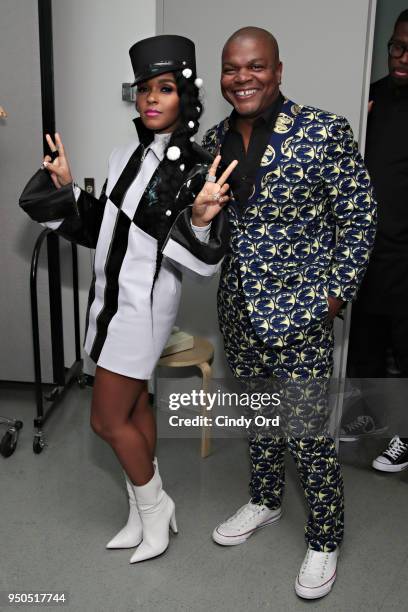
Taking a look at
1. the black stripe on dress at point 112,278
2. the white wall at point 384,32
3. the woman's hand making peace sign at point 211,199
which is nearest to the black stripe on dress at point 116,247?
the black stripe on dress at point 112,278

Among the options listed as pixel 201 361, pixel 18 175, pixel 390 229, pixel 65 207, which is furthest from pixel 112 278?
pixel 18 175

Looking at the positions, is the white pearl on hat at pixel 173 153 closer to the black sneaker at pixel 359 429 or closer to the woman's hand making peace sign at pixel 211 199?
the woman's hand making peace sign at pixel 211 199

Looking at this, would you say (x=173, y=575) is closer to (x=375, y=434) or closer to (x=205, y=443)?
(x=205, y=443)

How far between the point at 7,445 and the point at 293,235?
1538 millimetres

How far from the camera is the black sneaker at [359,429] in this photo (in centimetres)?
275

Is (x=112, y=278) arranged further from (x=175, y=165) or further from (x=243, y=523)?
(x=243, y=523)

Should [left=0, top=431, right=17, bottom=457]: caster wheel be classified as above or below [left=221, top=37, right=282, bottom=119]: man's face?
below

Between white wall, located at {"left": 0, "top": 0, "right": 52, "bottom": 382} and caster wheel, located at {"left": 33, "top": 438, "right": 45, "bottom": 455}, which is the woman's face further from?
caster wheel, located at {"left": 33, "top": 438, "right": 45, "bottom": 455}

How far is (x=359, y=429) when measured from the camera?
2.78 m

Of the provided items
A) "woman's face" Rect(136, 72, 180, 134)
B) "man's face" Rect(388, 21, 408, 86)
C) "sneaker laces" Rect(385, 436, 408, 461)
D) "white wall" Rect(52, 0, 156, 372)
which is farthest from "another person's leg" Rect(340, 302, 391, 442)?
"white wall" Rect(52, 0, 156, 372)

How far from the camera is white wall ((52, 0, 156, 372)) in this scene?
107 inches

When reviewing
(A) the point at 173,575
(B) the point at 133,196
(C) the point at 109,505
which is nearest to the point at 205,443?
(C) the point at 109,505

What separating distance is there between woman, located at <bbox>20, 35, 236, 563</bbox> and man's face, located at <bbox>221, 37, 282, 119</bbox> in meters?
0.11

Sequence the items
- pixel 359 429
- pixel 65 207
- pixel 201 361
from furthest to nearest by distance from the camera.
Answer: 1. pixel 359 429
2. pixel 201 361
3. pixel 65 207
